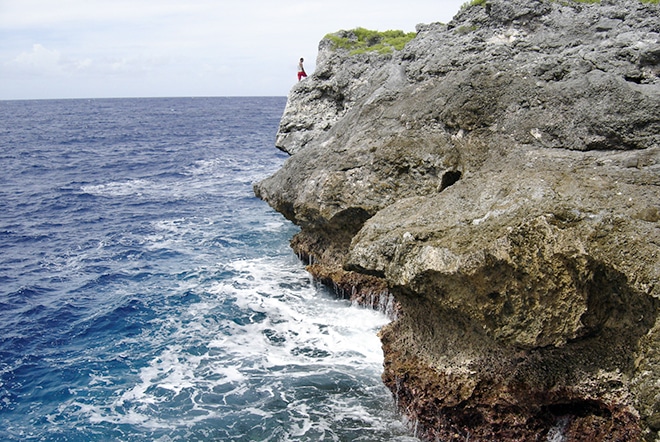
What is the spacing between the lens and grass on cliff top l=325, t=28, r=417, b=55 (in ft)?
102

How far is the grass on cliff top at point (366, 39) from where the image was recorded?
31219 mm

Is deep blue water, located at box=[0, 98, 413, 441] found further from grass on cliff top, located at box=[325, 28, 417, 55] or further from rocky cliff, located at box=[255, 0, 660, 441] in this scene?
grass on cliff top, located at box=[325, 28, 417, 55]

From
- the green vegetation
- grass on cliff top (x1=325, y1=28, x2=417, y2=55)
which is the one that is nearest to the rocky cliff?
the green vegetation

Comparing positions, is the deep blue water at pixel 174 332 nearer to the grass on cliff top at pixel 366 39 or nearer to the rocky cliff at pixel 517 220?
the rocky cliff at pixel 517 220

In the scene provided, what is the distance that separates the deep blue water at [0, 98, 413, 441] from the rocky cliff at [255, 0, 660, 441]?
7.92 feet

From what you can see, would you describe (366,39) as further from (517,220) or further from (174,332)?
(517,220)

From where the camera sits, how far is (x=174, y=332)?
66.6 ft

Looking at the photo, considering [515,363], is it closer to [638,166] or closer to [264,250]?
[638,166]

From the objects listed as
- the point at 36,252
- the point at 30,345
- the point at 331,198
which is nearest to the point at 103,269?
the point at 36,252

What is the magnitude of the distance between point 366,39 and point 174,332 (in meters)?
21.0

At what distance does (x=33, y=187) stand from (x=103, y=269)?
2340 centimetres

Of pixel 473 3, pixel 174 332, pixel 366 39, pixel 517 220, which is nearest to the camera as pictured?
pixel 517 220

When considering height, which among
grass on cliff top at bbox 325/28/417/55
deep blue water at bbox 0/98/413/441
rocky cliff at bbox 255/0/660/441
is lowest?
deep blue water at bbox 0/98/413/441

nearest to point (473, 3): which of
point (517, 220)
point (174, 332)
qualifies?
point (517, 220)
